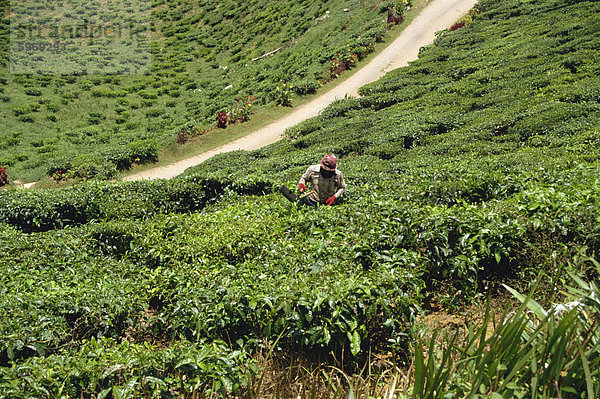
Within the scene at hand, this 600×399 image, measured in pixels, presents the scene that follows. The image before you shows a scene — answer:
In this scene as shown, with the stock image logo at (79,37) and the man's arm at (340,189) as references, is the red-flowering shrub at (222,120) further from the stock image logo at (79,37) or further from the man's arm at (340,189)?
the stock image logo at (79,37)

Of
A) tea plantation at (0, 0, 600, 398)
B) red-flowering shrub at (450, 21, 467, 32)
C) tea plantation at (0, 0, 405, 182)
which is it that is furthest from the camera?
red-flowering shrub at (450, 21, 467, 32)

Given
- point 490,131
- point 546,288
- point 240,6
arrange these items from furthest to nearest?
point 240,6, point 490,131, point 546,288

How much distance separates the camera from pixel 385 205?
22.1ft

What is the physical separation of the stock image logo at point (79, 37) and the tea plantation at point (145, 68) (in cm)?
11

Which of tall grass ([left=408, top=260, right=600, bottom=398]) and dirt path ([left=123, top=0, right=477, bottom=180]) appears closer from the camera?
tall grass ([left=408, top=260, right=600, bottom=398])

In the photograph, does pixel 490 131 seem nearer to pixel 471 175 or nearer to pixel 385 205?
pixel 471 175

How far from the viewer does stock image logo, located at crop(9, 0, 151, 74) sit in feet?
119

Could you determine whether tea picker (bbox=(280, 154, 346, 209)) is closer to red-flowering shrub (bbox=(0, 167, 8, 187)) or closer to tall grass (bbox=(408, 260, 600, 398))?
tall grass (bbox=(408, 260, 600, 398))

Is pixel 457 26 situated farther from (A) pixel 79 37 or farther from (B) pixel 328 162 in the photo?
(A) pixel 79 37

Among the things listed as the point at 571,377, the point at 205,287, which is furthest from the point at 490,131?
the point at 571,377

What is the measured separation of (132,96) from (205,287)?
3036 centimetres

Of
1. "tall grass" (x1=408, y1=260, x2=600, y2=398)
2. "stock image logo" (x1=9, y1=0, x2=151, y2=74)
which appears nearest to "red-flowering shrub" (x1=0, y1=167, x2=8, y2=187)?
"stock image logo" (x1=9, y1=0, x2=151, y2=74)

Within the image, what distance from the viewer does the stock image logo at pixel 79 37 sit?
3625 centimetres

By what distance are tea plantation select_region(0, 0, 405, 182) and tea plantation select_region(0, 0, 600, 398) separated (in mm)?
11318
